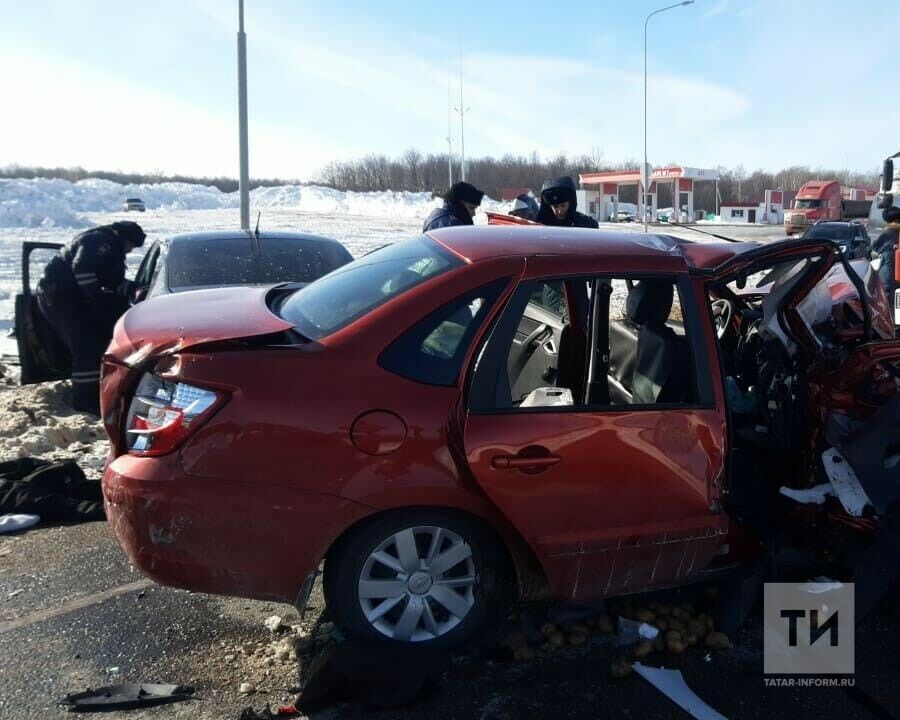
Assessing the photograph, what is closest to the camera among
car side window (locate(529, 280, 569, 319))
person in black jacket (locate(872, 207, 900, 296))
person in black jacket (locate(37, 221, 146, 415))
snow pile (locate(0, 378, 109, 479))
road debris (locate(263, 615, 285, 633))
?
road debris (locate(263, 615, 285, 633))

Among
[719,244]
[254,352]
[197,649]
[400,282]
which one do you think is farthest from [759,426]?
[197,649]

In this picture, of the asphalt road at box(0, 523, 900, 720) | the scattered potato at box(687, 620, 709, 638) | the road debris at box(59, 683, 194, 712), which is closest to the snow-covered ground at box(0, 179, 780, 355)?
the scattered potato at box(687, 620, 709, 638)

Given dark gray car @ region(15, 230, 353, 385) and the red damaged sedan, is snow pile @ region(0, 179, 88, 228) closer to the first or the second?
dark gray car @ region(15, 230, 353, 385)

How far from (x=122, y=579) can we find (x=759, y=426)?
3.18 meters

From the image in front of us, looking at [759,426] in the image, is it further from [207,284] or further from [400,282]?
[207,284]

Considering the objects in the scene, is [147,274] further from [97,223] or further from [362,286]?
[97,223]

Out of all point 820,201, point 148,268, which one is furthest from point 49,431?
point 820,201

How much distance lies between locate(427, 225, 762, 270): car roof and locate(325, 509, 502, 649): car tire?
1.08m

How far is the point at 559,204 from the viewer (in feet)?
23.3

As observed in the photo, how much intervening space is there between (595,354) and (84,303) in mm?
4502

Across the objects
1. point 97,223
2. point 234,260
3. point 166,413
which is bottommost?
point 166,413

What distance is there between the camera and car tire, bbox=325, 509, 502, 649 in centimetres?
301

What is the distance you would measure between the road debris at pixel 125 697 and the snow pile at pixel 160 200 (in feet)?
90.7

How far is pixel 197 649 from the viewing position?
10.6 feet
